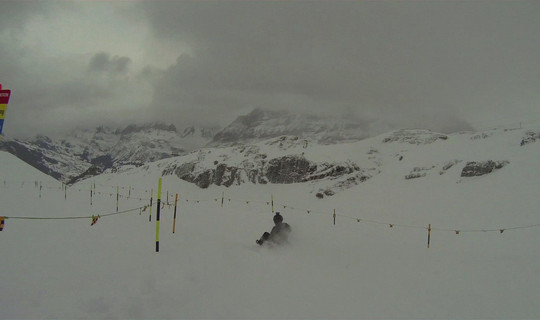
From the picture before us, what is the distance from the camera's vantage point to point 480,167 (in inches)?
1296

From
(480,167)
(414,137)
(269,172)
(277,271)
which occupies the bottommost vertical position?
(277,271)

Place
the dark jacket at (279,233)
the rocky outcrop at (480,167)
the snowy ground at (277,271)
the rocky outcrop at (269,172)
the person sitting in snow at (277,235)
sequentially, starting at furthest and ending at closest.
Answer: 1. the rocky outcrop at (269,172)
2. the rocky outcrop at (480,167)
3. the dark jacket at (279,233)
4. the person sitting in snow at (277,235)
5. the snowy ground at (277,271)

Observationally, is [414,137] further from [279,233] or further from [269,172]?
[279,233]

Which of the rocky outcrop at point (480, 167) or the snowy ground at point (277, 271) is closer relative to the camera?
the snowy ground at point (277, 271)

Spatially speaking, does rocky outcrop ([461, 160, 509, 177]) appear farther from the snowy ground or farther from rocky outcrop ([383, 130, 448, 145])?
rocky outcrop ([383, 130, 448, 145])

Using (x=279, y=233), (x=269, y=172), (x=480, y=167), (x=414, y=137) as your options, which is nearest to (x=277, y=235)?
(x=279, y=233)

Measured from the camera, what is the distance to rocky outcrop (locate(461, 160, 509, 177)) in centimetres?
3196

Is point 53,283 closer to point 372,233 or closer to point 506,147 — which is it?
point 372,233

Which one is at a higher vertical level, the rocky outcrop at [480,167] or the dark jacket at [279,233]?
the rocky outcrop at [480,167]

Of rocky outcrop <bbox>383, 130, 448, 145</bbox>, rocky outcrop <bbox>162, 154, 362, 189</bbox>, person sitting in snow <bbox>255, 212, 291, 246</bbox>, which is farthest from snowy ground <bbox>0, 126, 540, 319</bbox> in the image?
rocky outcrop <bbox>383, 130, 448, 145</bbox>

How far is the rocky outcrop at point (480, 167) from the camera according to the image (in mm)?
31959

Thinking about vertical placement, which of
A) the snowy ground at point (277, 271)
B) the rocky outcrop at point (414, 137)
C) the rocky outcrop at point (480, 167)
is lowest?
the snowy ground at point (277, 271)

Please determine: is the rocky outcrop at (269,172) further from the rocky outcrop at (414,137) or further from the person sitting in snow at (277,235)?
the person sitting in snow at (277,235)

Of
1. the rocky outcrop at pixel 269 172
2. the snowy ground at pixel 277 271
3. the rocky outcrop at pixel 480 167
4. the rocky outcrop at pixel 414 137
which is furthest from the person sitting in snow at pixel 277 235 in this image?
the rocky outcrop at pixel 414 137
